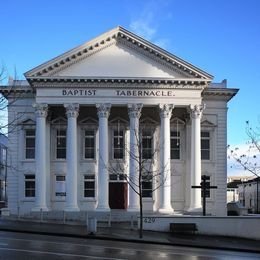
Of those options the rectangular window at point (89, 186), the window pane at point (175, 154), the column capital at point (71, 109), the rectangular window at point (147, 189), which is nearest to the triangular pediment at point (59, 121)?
the column capital at point (71, 109)

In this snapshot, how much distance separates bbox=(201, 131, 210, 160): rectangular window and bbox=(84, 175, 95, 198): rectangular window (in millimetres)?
9941

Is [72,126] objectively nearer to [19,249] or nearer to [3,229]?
[3,229]

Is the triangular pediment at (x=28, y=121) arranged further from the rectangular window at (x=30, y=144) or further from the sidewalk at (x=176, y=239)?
the sidewalk at (x=176, y=239)

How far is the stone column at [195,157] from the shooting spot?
43469mm

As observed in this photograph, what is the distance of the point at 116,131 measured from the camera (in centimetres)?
4678

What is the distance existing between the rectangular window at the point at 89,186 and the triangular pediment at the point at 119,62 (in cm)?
905

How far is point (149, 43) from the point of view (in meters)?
43.4

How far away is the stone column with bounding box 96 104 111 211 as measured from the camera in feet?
141

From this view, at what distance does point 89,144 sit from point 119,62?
302 inches

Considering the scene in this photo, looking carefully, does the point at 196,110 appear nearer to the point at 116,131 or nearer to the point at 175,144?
the point at 175,144

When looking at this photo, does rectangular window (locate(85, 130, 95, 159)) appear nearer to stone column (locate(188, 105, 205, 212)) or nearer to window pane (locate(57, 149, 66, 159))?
window pane (locate(57, 149, 66, 159))

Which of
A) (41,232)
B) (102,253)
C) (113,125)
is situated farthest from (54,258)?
(113,125)

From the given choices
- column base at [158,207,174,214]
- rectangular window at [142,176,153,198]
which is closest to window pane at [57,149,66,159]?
rectangular window at [142,176,153,198]

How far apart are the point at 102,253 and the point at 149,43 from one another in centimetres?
2833
